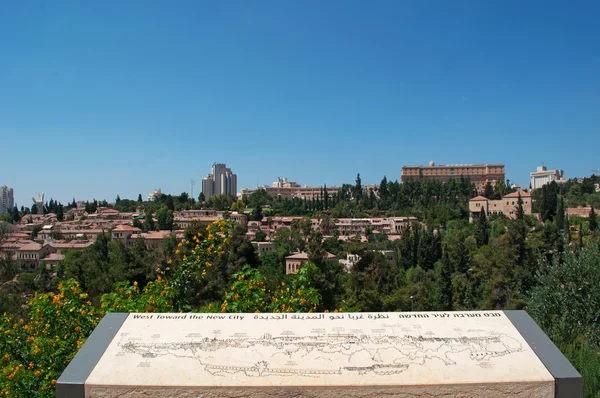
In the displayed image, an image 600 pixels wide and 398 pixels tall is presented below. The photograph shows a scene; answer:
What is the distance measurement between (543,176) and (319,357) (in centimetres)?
12310

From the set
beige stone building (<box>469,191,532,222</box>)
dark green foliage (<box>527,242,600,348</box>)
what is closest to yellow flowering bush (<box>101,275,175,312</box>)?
dark green foliage (<box>527,242,600,348</box>)

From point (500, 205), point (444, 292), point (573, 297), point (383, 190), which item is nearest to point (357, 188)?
point (383, 190)

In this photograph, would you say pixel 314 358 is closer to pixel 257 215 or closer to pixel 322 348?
pixel 322 348

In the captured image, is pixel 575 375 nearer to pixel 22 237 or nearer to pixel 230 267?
pixel 230 267

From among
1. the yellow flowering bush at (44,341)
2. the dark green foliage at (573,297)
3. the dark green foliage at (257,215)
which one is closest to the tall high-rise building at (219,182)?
the dark green foliage at (257,215)

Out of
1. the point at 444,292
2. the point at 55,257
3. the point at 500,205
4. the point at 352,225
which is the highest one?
the point at 500,205

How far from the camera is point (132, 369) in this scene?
290cm

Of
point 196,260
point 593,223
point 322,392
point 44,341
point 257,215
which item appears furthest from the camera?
point 257,215

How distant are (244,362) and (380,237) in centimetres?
4637

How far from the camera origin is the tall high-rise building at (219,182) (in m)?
115

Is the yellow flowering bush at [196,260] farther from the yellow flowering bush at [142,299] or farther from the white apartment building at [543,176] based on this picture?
the white apartment building at [543,176]

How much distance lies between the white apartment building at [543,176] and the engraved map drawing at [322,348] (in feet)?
379

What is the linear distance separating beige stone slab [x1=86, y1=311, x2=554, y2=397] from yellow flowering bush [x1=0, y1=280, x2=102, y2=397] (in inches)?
46.8

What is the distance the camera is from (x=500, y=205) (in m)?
56.4
